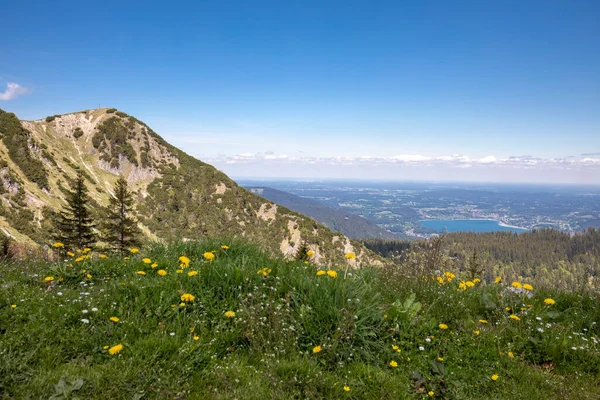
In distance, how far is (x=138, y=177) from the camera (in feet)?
441

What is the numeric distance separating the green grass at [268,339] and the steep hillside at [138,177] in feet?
264

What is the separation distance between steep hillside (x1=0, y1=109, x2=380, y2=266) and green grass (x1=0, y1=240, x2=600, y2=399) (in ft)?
264

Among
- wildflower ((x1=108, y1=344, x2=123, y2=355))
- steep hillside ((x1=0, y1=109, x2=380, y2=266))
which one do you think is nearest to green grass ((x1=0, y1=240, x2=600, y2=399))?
wildflower ((x1=108, y1=344, x2=123, y2=355))

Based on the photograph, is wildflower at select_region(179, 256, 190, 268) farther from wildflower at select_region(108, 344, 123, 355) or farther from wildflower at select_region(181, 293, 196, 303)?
wildflower at select_region(108, 344, 123, 355)

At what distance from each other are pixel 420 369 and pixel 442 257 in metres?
3.66

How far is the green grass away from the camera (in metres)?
3.26

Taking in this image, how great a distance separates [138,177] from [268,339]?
489 ft

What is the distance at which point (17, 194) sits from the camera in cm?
7206

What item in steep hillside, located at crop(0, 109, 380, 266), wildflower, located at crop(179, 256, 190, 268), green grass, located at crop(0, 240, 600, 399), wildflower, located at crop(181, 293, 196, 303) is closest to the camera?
green grass, located at crop(0, 240, 600, 399)

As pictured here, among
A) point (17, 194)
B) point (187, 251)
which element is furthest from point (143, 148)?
point (187, 251)

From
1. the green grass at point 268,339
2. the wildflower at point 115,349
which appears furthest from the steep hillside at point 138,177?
the wildflower at point 115,349

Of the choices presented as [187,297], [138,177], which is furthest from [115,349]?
[138,177]

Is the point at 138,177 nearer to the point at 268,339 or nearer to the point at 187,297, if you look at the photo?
the point at 187,297

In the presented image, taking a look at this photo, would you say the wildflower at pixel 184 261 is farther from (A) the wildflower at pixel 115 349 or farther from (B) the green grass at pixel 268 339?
(A) the wildflower at pixel 115 349
